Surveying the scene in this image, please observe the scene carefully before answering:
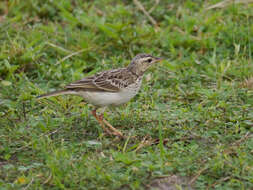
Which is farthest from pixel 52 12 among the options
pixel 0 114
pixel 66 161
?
pixel 66 161

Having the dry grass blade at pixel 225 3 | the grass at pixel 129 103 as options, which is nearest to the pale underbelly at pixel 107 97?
the grass at pixel 129 103

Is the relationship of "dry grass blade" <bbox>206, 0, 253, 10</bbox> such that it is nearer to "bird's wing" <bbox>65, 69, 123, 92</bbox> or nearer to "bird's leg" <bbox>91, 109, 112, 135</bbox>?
"bird's wing" <bbox>65, 69, 123, 92</bbox>

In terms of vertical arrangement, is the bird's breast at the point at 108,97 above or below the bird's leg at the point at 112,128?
above

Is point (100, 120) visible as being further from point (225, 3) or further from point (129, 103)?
point (225, 3)

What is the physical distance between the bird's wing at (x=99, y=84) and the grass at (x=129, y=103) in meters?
0.45

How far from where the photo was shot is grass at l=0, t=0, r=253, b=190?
18.1ft

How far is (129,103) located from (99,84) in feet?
2.88

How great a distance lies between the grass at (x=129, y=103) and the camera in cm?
553

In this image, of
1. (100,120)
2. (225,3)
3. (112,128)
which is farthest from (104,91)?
(225,3)

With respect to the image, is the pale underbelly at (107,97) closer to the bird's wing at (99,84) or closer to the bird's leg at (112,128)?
the bird's wing at (99,84)

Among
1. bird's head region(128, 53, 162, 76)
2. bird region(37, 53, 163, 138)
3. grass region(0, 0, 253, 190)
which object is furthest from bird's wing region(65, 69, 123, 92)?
grass region(0, 0, 253, 190)

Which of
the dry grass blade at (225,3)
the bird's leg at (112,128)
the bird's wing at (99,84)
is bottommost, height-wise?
the bird's leg at (112,128)

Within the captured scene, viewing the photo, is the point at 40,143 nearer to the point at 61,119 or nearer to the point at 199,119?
the point at 61,119

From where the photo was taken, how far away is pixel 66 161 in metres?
5.47
